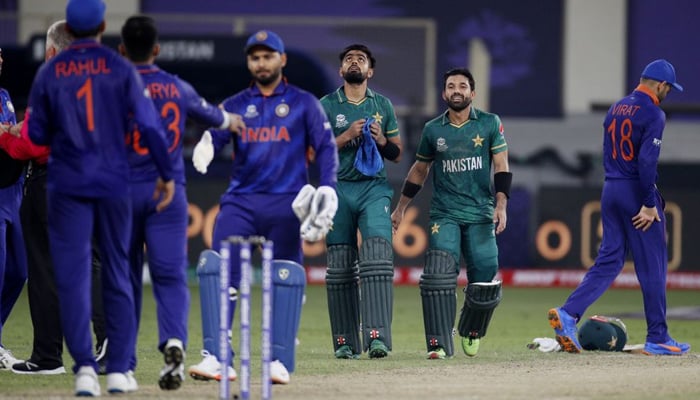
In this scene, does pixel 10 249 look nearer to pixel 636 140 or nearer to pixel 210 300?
pixel 210 300

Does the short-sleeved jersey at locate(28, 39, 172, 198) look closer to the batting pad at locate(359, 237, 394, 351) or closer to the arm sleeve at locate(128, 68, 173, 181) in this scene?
the arm sleeve at locate(128, 68, 173, 181)

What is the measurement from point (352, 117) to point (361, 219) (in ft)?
2.34

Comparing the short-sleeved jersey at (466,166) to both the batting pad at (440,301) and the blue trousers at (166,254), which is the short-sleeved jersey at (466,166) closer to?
the batting pad at (440,301)

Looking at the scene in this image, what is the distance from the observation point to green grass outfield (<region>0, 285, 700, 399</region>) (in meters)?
7.82

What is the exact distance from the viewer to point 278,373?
296 inches

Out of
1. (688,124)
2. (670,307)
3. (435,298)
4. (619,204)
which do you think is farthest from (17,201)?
(688,124)

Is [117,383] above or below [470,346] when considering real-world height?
above

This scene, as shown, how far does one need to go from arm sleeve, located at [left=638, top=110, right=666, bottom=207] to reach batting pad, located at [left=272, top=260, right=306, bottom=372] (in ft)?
10.4

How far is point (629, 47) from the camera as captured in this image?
998 inches

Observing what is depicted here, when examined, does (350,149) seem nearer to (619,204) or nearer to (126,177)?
(619,204)

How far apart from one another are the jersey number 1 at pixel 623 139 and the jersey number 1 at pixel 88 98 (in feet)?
14.2

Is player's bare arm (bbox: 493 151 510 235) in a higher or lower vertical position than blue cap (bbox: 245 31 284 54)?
lower

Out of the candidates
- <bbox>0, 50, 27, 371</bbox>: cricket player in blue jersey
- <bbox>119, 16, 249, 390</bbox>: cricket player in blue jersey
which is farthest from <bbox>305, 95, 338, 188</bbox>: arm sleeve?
<bbox>0, 50, 27, 371</bbox>: cricket player in blue jersey

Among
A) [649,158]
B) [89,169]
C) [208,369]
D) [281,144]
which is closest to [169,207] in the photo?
[89,169]
